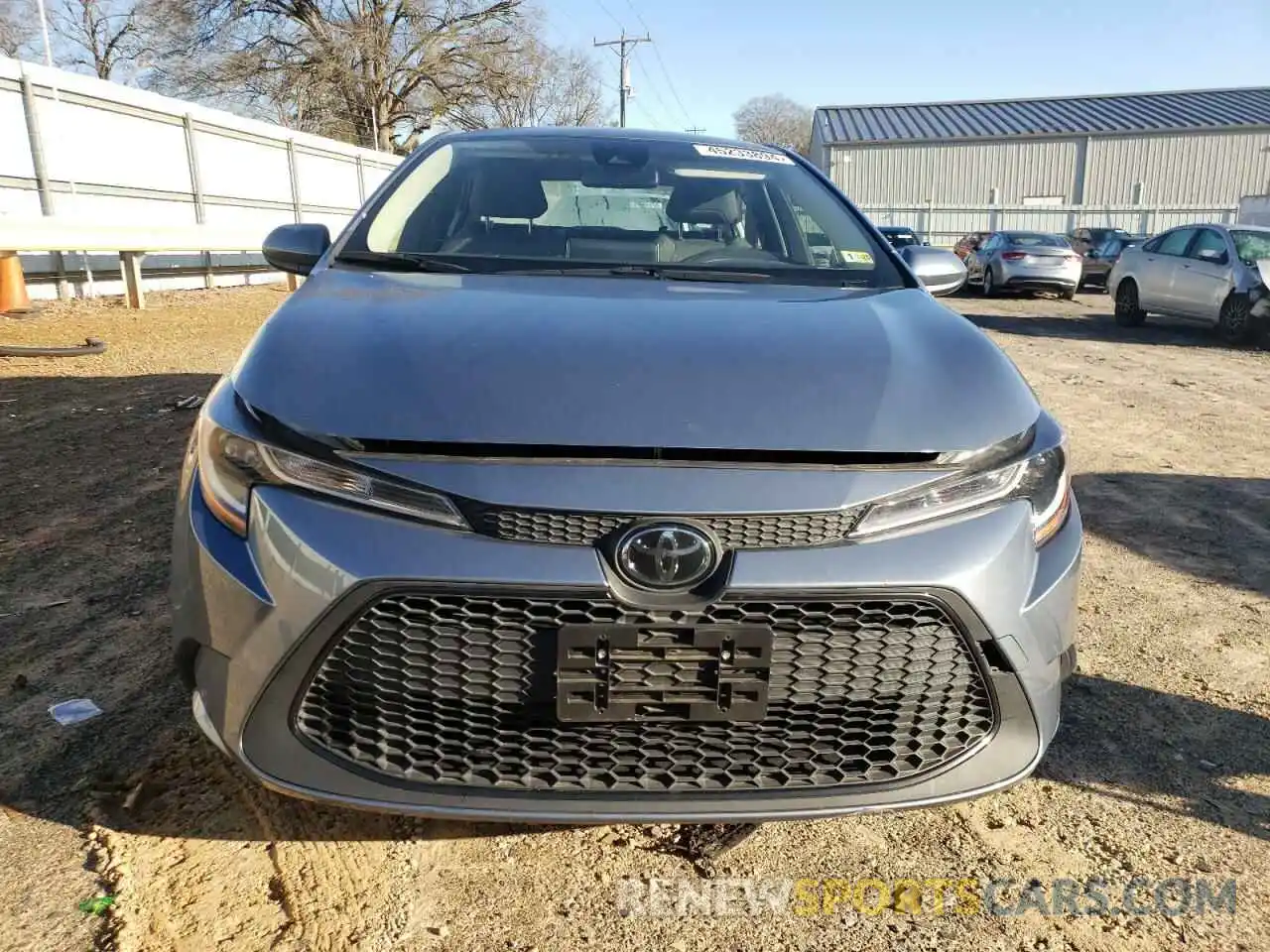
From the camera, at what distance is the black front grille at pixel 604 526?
1.56 meters

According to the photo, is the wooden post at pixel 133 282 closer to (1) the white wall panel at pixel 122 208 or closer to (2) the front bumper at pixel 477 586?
(1) the white wall panel at pixel 122 208

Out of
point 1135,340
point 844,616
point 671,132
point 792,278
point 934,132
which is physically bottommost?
point 1135,340

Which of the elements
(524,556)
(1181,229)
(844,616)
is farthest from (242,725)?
(1181,229)

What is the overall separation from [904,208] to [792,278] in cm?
3430

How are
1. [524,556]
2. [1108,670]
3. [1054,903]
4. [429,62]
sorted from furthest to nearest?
[429,62]
[1108,670]
[1054,903]
[524,556]

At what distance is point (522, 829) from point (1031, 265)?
16.4m

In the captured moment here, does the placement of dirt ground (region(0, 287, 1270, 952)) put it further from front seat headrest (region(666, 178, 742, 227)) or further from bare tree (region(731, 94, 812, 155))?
bare tree (region(731, 94, 812, 155))

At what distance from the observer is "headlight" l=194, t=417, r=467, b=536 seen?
1587 millimetres

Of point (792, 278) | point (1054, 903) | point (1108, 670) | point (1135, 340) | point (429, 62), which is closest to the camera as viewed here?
point (1054, 903)

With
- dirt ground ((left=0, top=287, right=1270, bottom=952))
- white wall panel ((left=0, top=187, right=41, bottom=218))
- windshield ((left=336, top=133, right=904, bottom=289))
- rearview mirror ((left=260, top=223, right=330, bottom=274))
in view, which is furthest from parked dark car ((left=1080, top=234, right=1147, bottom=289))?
rearview mirror ((left=260, top=223, right=330, bottom=274))

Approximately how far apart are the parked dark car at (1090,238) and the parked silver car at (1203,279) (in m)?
8.97

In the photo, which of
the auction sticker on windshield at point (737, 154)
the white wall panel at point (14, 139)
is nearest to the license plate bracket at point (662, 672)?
the auction sticker on windshield at point (737, 154)

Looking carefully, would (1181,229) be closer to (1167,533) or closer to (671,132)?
(1167,533)

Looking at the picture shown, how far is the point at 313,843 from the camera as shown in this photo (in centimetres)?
197
